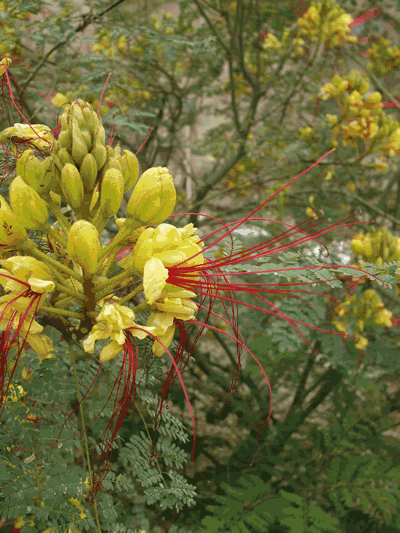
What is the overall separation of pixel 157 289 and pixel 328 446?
5.26 feet

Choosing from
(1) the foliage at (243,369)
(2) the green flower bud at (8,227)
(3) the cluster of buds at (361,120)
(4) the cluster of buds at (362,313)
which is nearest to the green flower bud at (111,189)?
(2) the green flower bud at (8,227)

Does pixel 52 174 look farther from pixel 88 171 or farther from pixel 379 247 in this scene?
pixel 379 247

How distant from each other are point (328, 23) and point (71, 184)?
2.27m

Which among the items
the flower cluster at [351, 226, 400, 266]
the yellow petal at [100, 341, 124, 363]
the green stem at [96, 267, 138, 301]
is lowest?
the flower cluster at [351, 226, 400, 266]

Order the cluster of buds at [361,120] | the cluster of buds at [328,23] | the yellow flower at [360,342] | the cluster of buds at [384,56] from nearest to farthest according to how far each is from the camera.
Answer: the yellow flower at [360,342]
the cluster of buds at [361,120]
the cluster of buds at [328,23]
the cluster of buds at [384,56]

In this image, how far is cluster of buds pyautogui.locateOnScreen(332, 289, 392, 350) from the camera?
1554 millimetres

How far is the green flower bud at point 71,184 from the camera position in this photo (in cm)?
54

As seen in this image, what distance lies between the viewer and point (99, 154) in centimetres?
57

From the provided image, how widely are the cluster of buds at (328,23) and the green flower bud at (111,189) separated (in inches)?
85.9

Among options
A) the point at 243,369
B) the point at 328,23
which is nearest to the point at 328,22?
the point at 328,23

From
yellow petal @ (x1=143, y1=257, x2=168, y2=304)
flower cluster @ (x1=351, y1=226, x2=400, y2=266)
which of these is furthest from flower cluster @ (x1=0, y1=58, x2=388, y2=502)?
flower cluster @ (x1=351, y1=226, x2=400, y2=266)

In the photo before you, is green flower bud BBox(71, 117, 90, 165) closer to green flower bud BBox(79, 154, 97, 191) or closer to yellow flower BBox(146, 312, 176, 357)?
green flower bud BBox(79, 154, 97, 191)

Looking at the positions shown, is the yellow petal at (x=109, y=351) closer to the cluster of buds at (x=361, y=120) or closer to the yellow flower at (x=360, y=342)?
the yellow flower at (x=360, y=342)

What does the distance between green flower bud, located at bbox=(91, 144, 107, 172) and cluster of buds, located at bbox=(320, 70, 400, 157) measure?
1607 mm
